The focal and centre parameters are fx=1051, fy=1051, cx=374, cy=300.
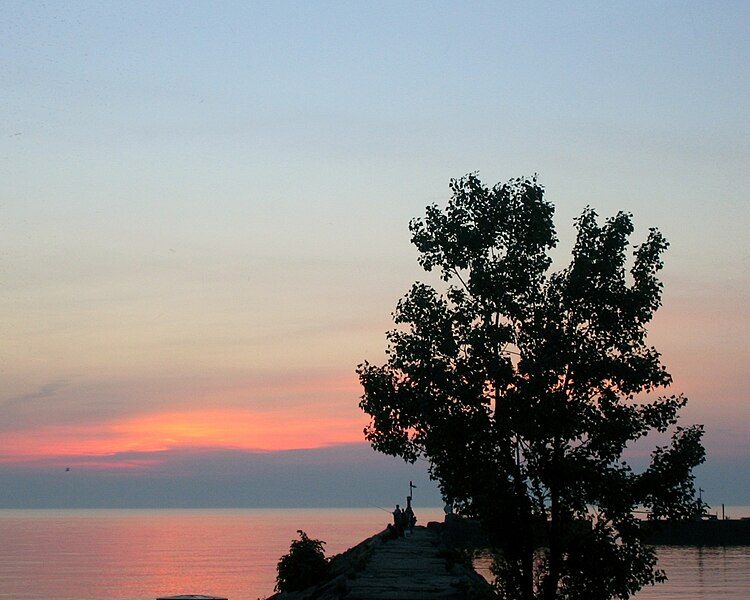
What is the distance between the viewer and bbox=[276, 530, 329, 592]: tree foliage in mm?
52125

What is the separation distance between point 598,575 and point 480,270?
10468mm

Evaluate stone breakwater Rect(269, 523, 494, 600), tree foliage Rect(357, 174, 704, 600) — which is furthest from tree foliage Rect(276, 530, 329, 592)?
tree foliage Rect(357, 174, 704, 600)

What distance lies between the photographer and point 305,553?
53531 mm

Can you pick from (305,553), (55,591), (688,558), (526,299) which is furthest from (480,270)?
(688,558)

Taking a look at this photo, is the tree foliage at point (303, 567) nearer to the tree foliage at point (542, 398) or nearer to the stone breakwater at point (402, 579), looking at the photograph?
the stone breakwater at point (402, 579)

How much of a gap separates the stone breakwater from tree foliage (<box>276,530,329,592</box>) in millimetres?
741

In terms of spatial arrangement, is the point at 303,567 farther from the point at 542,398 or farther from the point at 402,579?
the point at 542,398

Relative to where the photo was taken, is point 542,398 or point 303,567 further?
point 303,567

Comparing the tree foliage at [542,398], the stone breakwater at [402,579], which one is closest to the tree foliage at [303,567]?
the stone breakwater at [402,579]

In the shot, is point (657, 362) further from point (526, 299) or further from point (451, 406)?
point (451, 406)

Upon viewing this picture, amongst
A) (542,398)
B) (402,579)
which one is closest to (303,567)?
(402,579)

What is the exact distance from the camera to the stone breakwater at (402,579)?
1459 inches

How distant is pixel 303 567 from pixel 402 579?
11261mm

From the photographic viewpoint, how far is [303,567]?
52.5 m
